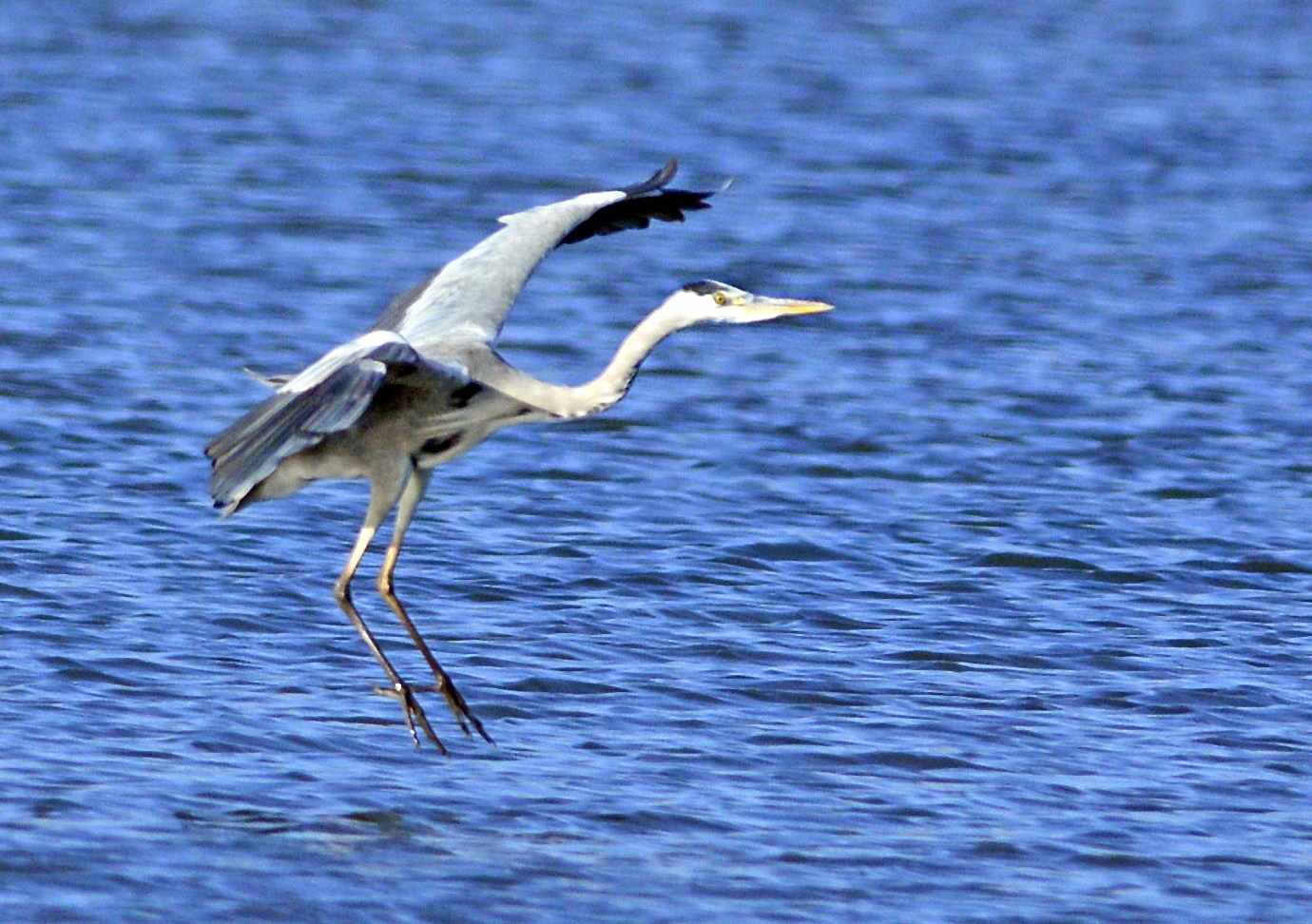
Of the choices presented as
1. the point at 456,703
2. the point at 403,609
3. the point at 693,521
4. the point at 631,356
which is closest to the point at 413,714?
the point at 456,703

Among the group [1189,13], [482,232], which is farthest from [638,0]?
[482,232]

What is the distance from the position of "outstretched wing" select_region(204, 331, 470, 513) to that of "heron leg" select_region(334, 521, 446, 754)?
36.5 inches

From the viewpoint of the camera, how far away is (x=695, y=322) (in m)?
8.34

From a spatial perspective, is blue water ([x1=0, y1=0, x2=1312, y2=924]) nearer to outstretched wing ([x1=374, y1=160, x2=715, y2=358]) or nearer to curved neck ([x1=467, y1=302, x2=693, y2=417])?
curved neck ([x1=467, y1=302, x2=693, y2=417])

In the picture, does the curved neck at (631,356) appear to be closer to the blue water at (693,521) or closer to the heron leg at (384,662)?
the heron leg at (384,662)

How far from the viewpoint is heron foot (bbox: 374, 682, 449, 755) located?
812 centimetres

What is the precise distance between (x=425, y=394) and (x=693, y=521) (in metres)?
3.12

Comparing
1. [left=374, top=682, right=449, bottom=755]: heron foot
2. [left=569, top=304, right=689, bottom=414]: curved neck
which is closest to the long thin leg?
[left=374, top=682, right=449, bottom=755]: heron foot

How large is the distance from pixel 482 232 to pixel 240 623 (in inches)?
322

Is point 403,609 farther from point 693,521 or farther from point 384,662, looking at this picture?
point 693,521

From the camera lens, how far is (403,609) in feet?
29.0

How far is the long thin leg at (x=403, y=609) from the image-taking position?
8.27 metres

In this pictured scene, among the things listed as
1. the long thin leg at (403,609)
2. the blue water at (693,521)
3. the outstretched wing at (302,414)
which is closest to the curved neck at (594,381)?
the long thin leg at (403,609)

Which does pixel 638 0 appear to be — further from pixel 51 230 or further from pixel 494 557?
pixel 494 557
